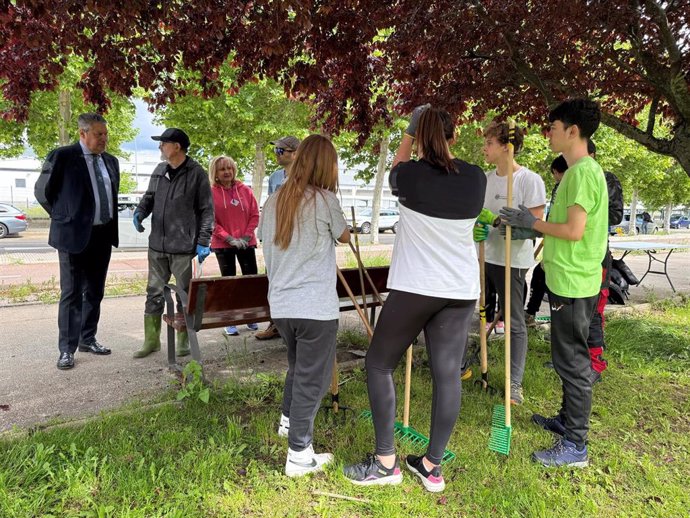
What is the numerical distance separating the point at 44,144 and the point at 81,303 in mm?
15160

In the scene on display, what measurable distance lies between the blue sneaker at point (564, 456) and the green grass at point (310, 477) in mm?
47

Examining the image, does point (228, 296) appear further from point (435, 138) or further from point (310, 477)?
point (435, 138)

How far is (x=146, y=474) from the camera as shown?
96.0 inches

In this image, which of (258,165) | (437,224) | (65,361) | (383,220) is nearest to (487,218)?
(437,224)

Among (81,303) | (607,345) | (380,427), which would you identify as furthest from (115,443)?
(607,345)

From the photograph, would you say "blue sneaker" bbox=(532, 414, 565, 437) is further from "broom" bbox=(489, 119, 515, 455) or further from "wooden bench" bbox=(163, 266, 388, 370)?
"wooden bench" bbox=(163, 266, 388, 370)

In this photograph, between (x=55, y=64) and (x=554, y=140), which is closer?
(x=554, y=140)

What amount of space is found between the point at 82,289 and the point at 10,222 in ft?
59.8

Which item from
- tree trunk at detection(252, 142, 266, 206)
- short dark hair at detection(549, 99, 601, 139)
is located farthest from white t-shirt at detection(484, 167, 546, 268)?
tree trunk at detection(252, 142, 266, 206)

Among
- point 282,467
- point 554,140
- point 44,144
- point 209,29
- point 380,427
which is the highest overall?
point 44,144

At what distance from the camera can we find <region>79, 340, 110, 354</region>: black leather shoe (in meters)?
4.54

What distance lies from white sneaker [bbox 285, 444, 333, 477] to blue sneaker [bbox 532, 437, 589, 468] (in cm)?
122

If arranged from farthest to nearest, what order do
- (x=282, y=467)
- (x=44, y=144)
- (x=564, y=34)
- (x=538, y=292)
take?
(x=44, y=144) → (x=538, y=292) → (x=564, y=34) → (x=282, y=467)

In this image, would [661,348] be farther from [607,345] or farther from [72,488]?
[72,488]
